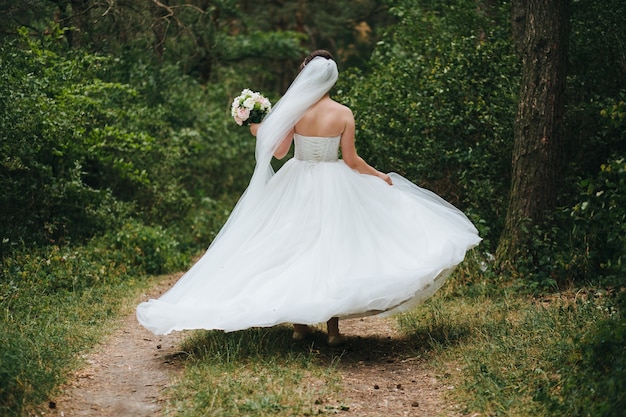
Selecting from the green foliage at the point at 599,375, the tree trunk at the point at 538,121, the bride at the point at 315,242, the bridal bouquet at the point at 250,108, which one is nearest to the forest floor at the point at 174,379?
the bride at the point at 315,242

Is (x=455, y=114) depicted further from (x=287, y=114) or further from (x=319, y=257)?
(x=319, y=257)

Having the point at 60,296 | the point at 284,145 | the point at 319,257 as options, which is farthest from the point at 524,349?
the point at 60,296

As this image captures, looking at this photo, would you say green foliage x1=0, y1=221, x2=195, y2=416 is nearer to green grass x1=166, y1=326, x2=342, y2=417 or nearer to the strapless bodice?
green grass x1=166, y1=326, x2=342, y2=417

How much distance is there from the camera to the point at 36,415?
5.42 m

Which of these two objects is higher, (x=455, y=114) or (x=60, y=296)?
(x=455, y=114)

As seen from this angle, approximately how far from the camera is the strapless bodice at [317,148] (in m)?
7.10

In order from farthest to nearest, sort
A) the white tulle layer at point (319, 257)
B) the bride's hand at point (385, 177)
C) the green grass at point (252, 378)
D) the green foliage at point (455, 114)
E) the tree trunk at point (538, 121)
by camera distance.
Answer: the green foliage at point (455, 114) < the tree trunk at point (538, 121) < the bride's hand at point (385, 177) < the white tulle layer at point (319, 257) < the green grass at point (252, 378)

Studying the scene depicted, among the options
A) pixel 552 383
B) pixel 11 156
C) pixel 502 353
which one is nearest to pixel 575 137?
pixel 502 353

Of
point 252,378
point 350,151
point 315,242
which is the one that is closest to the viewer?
point 252,378

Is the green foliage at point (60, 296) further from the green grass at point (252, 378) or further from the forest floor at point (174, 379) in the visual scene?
the green grass at point (252, 378)

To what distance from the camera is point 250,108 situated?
24.0 ft

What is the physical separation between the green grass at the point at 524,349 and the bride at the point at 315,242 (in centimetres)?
72

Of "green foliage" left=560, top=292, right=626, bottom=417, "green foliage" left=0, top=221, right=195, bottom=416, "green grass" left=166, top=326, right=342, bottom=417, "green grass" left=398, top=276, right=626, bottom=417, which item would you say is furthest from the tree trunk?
"green foliage" left=0, top=221, right=195, bottom=416

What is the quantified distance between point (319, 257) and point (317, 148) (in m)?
1.03
